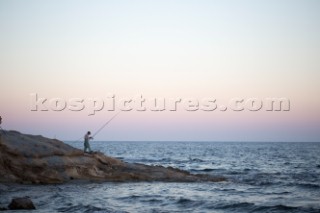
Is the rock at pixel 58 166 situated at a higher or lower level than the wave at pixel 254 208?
higher

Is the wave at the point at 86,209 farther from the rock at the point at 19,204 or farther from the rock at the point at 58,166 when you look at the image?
the rock at the point at 58,166

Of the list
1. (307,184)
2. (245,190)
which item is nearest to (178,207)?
(245,190)

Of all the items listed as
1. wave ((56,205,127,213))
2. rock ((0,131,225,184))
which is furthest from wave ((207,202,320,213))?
rock ((0,131,225,184))

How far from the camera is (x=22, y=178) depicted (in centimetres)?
2295

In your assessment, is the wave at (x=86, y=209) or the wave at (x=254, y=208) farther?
the wave at (x=254, y=208)

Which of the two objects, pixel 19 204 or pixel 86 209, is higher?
pixel 19 204

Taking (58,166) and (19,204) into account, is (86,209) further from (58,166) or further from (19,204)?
(58,166)

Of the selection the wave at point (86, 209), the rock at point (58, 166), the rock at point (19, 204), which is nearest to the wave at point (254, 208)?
the wave at point (86, 209)

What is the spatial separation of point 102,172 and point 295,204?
12651 millimetres

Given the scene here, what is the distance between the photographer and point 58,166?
24359 mm

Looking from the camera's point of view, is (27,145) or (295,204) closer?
(295,204)

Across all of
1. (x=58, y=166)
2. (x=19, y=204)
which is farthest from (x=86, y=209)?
(x=58, y=166)

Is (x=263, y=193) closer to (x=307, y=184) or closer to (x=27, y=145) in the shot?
(x=307, y=184)

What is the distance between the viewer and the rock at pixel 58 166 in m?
23.1
